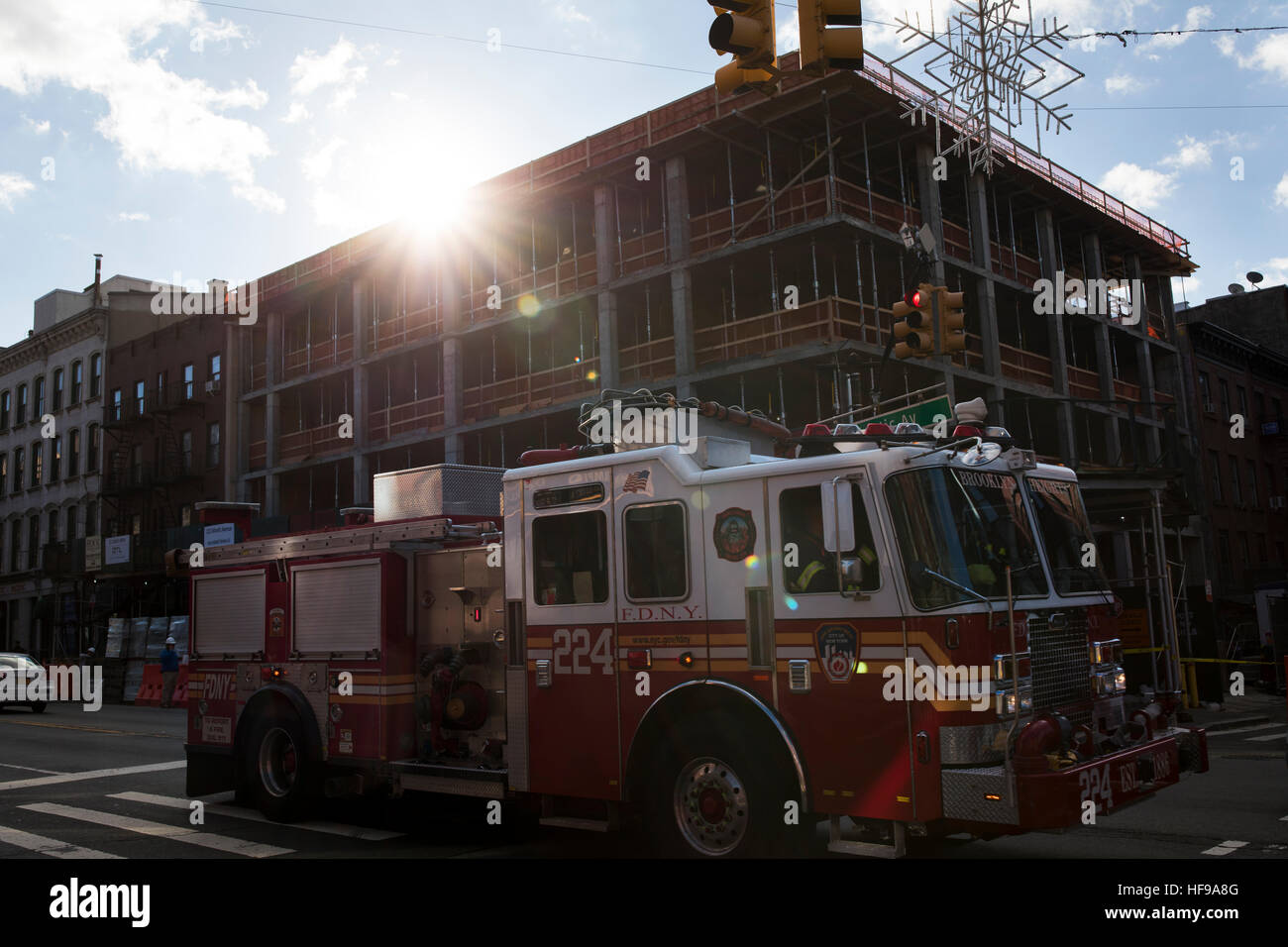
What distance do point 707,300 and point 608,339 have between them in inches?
119

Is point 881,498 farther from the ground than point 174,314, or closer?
closer

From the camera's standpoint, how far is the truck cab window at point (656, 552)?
738cm

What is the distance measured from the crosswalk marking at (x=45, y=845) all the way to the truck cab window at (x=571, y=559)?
403 centimetres

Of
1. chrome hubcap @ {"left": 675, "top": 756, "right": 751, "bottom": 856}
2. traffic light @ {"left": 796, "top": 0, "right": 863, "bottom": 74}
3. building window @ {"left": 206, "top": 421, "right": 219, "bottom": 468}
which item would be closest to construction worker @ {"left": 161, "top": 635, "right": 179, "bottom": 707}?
building window @ {"left": 206, "top": 421, "right": 219, "bottom": 468}

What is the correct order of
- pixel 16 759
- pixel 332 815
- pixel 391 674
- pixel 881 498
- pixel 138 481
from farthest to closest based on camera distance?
pixel 138 481 < pixel 16 759 < pixel 332 815 < pixel 391 674 < pixel 881 498

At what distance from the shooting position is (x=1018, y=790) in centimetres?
590

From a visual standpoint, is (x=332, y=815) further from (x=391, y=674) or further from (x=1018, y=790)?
(x=1018, y=790)

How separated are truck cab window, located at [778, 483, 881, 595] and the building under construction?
43.7 ft

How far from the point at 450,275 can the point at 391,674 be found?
2720 cm

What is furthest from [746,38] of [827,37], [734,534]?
[734,534]

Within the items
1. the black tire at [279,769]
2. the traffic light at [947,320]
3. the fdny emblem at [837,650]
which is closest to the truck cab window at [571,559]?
the fdny emblem at [837,650]

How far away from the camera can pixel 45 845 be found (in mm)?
8742
